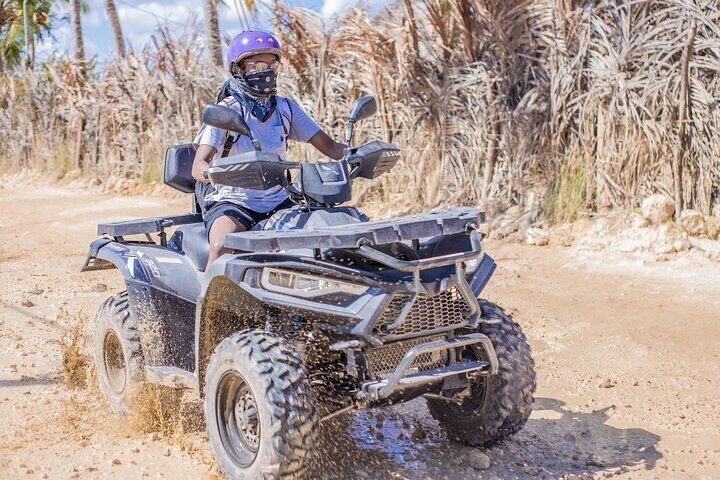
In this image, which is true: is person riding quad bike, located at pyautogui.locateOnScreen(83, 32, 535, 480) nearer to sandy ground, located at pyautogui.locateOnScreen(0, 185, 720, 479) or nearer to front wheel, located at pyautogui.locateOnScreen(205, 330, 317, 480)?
front wheel, located at pyautogui.locateOnScreen(205, 330, 317, 480)

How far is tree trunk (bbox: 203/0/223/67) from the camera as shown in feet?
53.2

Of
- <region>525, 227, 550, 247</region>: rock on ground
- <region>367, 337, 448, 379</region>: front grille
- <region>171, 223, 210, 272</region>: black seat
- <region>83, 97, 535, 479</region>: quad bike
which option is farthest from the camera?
<region>525, 227, 550, 247</region>: rock on ground

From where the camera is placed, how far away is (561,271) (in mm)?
8008

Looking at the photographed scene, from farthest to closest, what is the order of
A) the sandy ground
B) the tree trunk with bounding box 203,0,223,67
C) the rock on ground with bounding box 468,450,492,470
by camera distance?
1. the tree trunk with bounding box 203,0,223,67
2. the sandy ground
3. the rock on ground with bounding box 468,450,492,470

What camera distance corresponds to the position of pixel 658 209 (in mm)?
7969

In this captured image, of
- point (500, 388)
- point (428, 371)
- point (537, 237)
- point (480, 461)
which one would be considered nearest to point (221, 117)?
point (428, 371)

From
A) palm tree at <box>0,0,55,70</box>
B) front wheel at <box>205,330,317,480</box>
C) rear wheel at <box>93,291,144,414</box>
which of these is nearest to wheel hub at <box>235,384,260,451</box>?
front wheel at <box>205,330,317,480</box>

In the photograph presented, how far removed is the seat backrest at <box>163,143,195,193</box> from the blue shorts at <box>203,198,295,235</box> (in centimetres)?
43

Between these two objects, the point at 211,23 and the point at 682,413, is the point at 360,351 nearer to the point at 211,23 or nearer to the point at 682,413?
the point at 682,413

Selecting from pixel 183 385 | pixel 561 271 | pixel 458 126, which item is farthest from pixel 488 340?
pixel 458 126

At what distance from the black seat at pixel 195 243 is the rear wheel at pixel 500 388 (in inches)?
52.4

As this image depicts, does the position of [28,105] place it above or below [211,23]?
below

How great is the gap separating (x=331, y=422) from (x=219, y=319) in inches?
35.8

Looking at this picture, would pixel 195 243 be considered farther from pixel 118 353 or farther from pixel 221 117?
pixel 118 353
